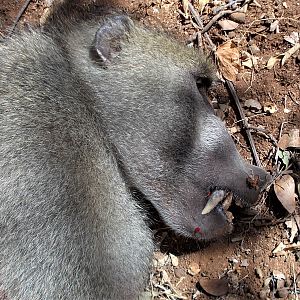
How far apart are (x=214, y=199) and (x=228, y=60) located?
4.72 feet

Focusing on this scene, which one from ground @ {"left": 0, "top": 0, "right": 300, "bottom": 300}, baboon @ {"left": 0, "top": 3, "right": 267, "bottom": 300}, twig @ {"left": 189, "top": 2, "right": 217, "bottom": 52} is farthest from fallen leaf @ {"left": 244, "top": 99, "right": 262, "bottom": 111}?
baboon @ {"left": 0, "top": 3, "right": 267, "bottom": 300}

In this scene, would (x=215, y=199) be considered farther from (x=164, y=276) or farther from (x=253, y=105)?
(x=253, y=105)

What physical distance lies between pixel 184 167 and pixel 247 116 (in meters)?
1.17

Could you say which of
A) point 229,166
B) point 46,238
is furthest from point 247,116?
point 46,238

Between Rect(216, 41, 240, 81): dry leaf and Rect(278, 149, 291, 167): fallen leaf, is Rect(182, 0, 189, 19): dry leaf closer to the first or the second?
Rect(216, 41, 240, 81): dry leaf

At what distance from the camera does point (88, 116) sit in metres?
3.68

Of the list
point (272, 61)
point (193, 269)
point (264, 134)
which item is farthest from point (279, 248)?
point (272, 61)

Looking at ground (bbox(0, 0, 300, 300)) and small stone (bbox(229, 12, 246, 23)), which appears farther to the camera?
small stone (bbox(229, 12, 246, 23))

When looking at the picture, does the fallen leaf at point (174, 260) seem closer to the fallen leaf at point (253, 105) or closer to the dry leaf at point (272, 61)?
the fallen leaf at point (253, 105)

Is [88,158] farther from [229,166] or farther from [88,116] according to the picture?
[229,166]

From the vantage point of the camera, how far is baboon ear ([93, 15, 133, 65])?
3.71 meters

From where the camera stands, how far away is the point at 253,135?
4.64 m

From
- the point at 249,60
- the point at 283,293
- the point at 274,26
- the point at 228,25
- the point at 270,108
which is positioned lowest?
the point at 283,293

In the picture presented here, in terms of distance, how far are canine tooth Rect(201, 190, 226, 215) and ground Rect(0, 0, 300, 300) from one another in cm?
78
